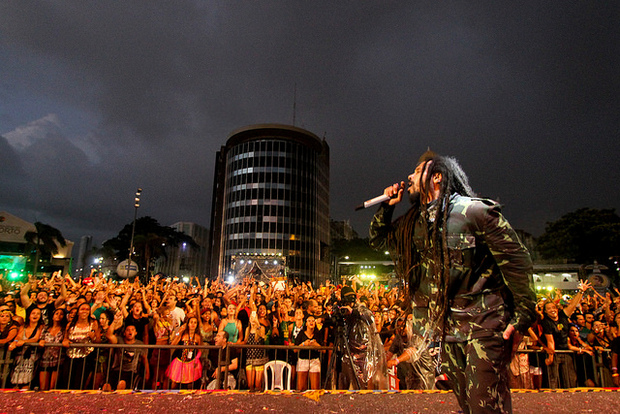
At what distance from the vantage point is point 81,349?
6.26 metres

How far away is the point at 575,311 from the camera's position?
8.41 m

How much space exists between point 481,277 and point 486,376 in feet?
1.90

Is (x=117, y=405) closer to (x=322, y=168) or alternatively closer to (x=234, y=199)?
(x=234, y=199)

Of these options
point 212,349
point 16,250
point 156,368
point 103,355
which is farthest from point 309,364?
point 16,250

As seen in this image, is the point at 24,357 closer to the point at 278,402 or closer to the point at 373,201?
the point at 278,402

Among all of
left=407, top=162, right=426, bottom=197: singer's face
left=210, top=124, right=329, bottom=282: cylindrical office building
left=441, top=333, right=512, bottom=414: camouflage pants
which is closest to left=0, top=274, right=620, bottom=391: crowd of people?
left=441, top=333, right=512, bottom=414: camouflage pants

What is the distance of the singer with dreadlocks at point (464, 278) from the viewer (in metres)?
2.23

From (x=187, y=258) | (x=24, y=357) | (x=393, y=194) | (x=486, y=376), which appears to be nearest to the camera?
(x=486, y=376)

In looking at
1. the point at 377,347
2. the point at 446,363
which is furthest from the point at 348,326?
the point at 446,363

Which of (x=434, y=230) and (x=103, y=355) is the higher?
(x=434, y=230)

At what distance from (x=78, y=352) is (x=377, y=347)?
4909 millimetres

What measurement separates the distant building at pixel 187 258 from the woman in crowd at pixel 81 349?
77.0 m

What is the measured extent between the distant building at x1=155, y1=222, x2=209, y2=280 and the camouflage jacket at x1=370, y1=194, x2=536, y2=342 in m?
82.6

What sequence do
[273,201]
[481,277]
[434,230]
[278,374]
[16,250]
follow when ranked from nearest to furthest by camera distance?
[481,277], [434,230], [278,374], [16,250], [273,201]
